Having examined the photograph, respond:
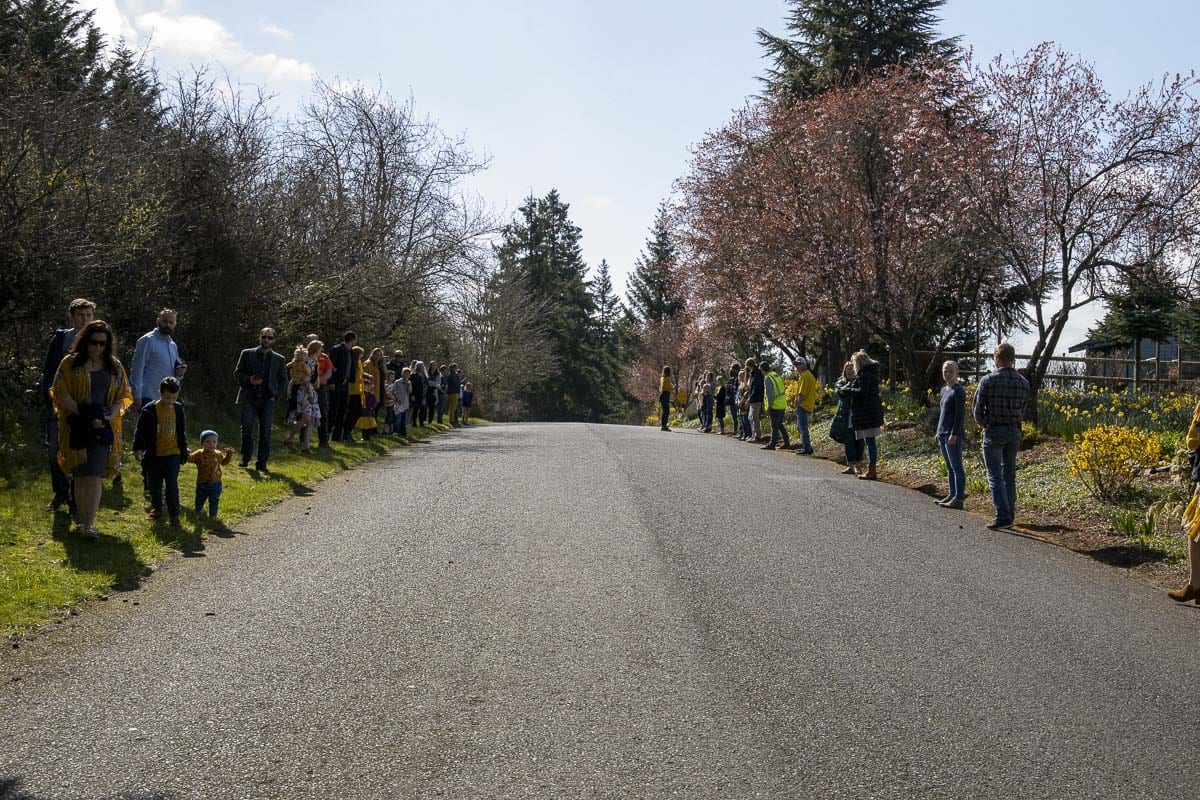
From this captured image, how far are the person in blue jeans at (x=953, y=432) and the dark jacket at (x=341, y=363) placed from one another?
9.89 meters

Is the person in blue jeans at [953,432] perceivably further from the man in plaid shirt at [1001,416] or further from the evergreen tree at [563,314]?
the evergreen tree at [563,314]

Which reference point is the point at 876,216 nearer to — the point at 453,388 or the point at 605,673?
the point at 453,388

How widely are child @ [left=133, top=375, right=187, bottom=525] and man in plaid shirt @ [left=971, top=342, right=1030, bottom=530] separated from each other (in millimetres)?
8235

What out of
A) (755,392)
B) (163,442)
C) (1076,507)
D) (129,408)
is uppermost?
(755,392)

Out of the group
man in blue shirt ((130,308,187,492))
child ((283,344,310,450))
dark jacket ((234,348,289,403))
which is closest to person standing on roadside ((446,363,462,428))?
child ((283,344,310,450))

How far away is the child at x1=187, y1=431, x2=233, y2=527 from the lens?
33.3ft

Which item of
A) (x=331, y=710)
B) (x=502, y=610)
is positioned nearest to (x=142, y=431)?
(x=502, y=610)

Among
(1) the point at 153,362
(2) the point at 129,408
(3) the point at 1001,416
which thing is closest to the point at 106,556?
(1) the point at 153,362

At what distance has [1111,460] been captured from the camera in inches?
504

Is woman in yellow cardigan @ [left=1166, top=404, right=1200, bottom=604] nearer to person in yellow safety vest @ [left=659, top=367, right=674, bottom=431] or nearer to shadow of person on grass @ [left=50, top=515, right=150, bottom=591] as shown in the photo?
shadow of person on grass @ [left=50, top=515, right=150, bottom=591]

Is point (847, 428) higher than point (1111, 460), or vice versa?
point (847, 428)

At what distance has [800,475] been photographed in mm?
16562

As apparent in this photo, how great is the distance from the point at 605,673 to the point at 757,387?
18891 millimetres

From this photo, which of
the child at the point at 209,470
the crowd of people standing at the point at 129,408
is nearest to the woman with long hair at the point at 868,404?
the crowd of people standing at the point at 129,408
